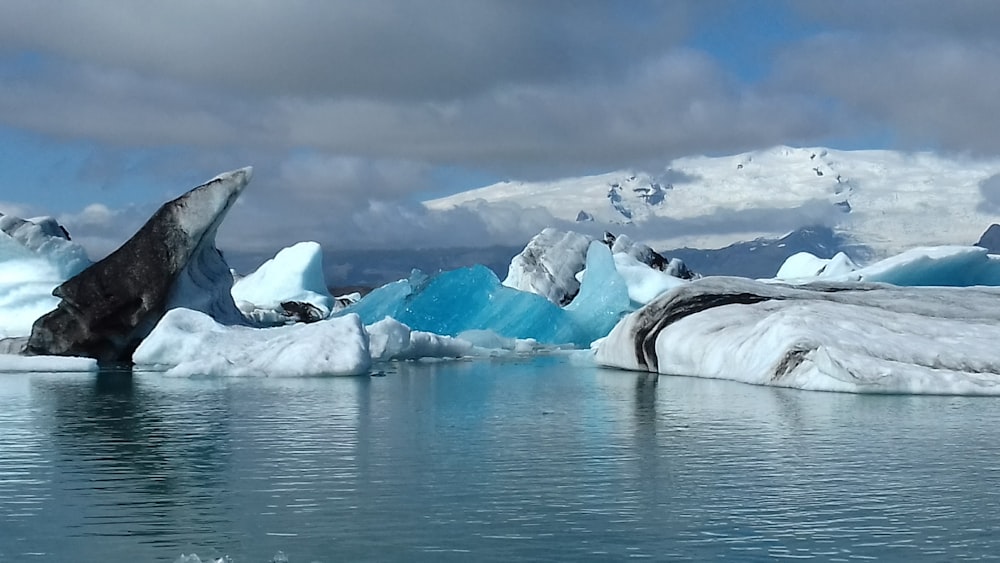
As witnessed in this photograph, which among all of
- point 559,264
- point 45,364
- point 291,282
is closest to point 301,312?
point 291,282

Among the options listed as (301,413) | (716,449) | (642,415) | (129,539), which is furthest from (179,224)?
(129,539)

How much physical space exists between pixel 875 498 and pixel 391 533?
105 inches

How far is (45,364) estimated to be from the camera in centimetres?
1970

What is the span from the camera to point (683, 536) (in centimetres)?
521

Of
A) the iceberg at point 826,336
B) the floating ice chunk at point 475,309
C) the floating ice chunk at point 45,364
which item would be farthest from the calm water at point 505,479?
the floating ice chunk at point 475,309

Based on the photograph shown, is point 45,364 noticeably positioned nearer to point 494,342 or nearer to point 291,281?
point 494,342

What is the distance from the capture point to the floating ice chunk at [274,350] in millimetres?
17125

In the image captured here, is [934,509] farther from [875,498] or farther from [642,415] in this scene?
[642,415]

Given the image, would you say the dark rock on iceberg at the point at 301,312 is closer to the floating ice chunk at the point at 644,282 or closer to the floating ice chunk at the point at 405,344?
the floating ice chunk at the point at 644,282

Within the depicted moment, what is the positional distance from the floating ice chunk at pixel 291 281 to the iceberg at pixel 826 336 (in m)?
21.6

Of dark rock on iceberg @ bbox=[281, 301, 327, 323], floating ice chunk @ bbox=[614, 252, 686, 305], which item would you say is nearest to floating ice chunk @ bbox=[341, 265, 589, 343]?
dark rock on iceberg @ bbox=[281, 301, 327, 323]

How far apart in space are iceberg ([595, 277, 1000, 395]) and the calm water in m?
0.80

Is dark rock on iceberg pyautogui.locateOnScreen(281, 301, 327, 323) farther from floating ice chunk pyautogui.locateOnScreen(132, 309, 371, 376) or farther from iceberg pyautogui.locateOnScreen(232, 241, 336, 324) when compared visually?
floating ice chunk pyautogui.locateOnScreen(132, 309, 371, 376)

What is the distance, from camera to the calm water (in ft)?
16.7
